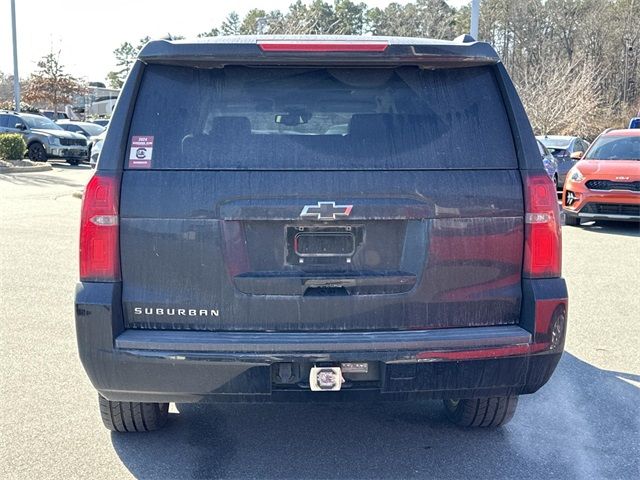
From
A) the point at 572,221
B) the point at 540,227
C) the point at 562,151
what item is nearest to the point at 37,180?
the point at 562,151

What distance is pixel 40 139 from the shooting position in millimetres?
26516

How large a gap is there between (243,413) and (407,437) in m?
1.00

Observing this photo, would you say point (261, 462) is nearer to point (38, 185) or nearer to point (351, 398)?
point (351, 398)

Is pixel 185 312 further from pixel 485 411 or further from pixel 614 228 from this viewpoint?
pixel 614 228

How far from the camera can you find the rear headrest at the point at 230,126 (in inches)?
132

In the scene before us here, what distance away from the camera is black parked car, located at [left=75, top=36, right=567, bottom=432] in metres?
3.28

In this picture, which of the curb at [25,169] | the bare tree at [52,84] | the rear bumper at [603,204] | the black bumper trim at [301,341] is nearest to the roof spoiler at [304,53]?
the black bumper trim at [301,341]

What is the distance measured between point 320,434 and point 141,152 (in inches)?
76.0

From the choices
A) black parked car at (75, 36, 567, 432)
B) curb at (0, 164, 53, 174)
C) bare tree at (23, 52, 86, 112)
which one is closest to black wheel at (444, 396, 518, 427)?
black parked car at (75, 36, 567, 432)

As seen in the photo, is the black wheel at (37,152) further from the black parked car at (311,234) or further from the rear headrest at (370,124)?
the rear headrest at (370,124)

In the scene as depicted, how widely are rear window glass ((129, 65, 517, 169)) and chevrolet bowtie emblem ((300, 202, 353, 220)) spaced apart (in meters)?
0.18

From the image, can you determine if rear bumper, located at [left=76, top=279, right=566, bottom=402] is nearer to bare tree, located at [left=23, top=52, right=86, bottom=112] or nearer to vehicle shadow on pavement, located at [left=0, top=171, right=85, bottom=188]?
vehicle shadow on pavement, located at [left=0, top=171, right=85, bottom=188]

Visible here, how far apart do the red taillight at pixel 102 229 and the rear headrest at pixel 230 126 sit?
1.61 ft

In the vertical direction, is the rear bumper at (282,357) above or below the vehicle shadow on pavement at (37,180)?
above
